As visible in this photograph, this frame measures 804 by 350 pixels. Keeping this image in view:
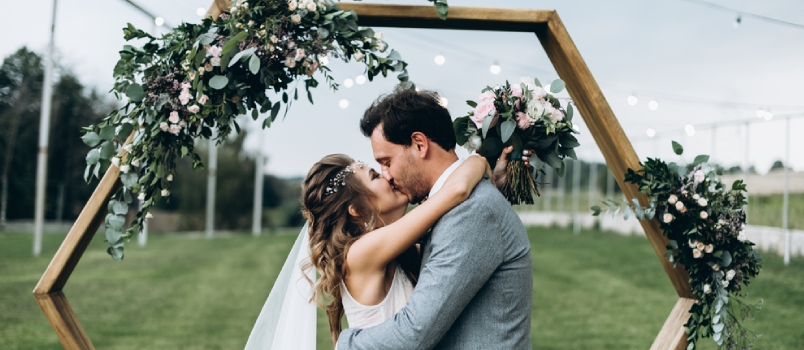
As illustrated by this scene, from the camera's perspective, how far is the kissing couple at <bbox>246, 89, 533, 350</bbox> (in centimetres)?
218

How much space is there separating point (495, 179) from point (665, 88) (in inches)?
468

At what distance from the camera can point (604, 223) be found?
21.8m

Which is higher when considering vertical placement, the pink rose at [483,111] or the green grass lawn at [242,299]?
the pink rose at [483,111]

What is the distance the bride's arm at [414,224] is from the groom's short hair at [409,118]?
17 cm

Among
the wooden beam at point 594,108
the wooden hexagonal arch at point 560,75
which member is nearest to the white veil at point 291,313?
the wooden hexagonal arch at point 560,75

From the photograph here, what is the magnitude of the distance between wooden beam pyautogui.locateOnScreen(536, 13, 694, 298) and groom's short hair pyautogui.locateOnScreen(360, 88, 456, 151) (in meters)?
0.58

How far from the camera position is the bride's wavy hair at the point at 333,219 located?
9.20ft

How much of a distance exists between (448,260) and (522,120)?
0.76 meters

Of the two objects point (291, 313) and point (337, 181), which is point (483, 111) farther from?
point (291, 313)

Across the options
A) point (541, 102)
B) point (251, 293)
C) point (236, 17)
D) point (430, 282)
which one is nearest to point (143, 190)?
point (236, 17)

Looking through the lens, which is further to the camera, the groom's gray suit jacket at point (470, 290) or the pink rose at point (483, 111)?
the pink rose at point (483, 111)

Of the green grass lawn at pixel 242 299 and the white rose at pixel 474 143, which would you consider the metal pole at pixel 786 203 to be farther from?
the white rose at pixel 474 143

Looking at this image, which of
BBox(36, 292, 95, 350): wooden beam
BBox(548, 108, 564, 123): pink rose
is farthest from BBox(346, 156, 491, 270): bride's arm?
BBox(36, 292, 95, 350): wooden beam

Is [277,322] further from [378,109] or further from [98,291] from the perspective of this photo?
[98,291]
